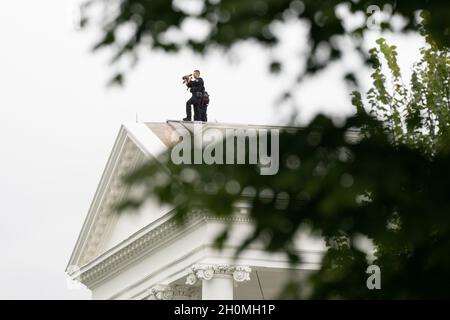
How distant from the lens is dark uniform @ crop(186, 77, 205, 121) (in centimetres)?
3938

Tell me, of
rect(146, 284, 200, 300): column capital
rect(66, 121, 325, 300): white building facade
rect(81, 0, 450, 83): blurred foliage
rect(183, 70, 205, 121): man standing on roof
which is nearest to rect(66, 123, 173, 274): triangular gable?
rect(66, 121, 325, 300): white building facade

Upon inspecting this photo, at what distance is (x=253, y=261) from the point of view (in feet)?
122

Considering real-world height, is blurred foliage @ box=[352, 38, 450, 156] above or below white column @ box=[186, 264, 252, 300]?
below

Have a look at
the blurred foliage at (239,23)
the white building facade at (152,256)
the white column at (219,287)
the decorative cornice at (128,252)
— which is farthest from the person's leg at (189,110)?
the blurred foliage at (239,23)

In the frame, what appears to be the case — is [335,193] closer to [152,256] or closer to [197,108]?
[197,108]

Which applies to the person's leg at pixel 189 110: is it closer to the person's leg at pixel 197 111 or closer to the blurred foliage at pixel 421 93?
the person's leg at pixel 197 111

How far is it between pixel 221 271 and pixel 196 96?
5.16 meters

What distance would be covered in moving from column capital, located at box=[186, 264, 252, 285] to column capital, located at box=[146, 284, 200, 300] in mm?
1748

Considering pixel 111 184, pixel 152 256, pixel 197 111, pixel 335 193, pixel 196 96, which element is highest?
pixel 196 96

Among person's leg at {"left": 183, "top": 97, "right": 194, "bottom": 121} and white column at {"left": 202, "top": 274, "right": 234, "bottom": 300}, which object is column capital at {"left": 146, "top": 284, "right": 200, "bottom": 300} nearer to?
white column at {"left": 202, "top": 274, "right": 234, "bottom": 300}

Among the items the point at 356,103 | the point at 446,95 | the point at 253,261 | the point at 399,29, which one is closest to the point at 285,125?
the point at 399,29

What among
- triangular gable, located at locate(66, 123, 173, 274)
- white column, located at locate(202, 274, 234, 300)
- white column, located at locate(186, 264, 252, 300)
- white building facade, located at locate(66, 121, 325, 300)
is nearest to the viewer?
white column, located at locate(202, 274, 234, 300)

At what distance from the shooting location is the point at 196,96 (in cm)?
3956

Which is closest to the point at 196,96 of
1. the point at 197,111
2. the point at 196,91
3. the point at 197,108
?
the point at 196,91
